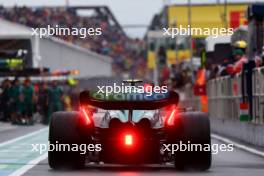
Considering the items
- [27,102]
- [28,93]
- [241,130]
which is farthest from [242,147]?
[28,93]

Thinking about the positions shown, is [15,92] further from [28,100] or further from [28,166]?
[28,166]

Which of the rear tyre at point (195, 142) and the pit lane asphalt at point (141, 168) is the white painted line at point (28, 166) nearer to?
the pit lane asphalt at point (141, 168)

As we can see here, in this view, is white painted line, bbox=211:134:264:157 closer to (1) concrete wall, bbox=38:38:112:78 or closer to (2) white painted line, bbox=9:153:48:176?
(2) white painted line, bbox=9:153:48:176

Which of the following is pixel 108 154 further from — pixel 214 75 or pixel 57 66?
pixel 57 66

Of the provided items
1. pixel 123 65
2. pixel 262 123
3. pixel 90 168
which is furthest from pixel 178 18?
pixel 90 168

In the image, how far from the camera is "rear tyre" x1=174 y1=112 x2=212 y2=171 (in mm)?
14961

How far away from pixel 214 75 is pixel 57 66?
110 feet

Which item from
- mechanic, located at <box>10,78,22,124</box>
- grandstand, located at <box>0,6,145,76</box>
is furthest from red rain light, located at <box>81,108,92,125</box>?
grandstand, located at <box>0,6,145,76</box>

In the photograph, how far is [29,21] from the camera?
7425cm

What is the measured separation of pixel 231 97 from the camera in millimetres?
27828

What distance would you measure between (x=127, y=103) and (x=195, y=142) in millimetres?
1076

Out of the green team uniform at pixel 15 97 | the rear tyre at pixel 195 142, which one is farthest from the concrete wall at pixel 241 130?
the green team uniform at pixel 15 97

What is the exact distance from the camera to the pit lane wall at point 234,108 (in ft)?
74.6

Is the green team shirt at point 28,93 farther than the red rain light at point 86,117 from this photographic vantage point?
Yes
